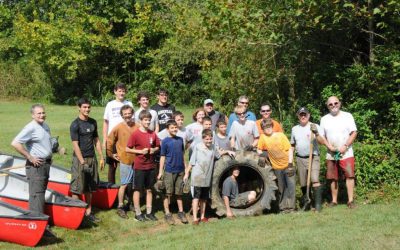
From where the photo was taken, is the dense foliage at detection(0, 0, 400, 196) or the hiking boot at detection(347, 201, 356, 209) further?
the dense foliage at detection(0, 0, 400, 196)

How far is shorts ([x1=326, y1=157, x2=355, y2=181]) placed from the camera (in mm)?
9391

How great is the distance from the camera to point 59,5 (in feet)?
108

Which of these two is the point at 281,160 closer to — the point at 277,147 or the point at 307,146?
the point at 277,147

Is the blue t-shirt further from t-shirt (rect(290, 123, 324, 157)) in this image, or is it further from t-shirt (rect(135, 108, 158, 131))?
t-shirt (rect(290, 123, 324, 157))

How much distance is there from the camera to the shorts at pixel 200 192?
9.23m

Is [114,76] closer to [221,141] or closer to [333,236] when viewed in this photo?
[221,141]

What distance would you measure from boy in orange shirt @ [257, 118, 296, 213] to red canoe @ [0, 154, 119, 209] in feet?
8.89

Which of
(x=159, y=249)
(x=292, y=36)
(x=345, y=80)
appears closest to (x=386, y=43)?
(x=345, y=80)

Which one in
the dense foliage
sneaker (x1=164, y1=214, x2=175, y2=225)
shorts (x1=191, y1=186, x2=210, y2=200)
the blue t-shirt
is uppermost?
the dense foliage

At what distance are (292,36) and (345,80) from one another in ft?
4.85

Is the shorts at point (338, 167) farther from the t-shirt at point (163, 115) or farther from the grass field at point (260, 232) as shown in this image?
the t-shirt at point (163, 115)

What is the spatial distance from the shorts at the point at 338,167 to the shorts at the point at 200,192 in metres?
2.05

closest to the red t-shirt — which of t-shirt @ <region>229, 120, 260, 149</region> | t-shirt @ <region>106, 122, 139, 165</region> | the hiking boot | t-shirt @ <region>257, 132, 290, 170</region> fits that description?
t-shirt @ <region>106, 122, 139, 165</region>

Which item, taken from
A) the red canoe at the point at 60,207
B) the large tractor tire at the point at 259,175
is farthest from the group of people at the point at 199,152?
the red canoe at the point at 60,207
